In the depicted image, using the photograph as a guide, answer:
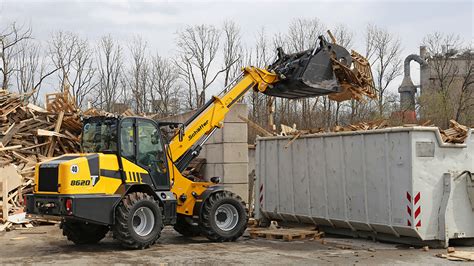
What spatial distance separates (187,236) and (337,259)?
444 cm

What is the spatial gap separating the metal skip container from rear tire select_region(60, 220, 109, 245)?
15.9 feet

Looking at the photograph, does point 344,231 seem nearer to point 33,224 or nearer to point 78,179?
point 78,179

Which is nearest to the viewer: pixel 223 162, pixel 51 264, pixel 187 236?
pixel 51 264

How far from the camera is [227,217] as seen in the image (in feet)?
41.6

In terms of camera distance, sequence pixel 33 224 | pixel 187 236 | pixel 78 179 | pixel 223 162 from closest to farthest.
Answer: pixel 78 179, pixel 187 236, pixel 33 224, pixel 223 162

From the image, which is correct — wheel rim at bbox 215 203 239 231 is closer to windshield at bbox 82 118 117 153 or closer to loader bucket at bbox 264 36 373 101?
windshield at bbox 82 118 117 153

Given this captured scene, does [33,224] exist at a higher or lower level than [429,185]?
lower

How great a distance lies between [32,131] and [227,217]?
913cm

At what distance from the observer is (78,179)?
1060 cm

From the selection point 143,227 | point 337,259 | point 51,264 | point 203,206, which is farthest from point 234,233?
point 51,264

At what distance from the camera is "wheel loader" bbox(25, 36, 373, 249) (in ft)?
35.1

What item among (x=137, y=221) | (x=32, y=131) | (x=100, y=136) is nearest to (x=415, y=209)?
(x=137, y=221)

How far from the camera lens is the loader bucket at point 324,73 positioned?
12359mm

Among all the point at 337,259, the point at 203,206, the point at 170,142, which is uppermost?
the point at 170,142
